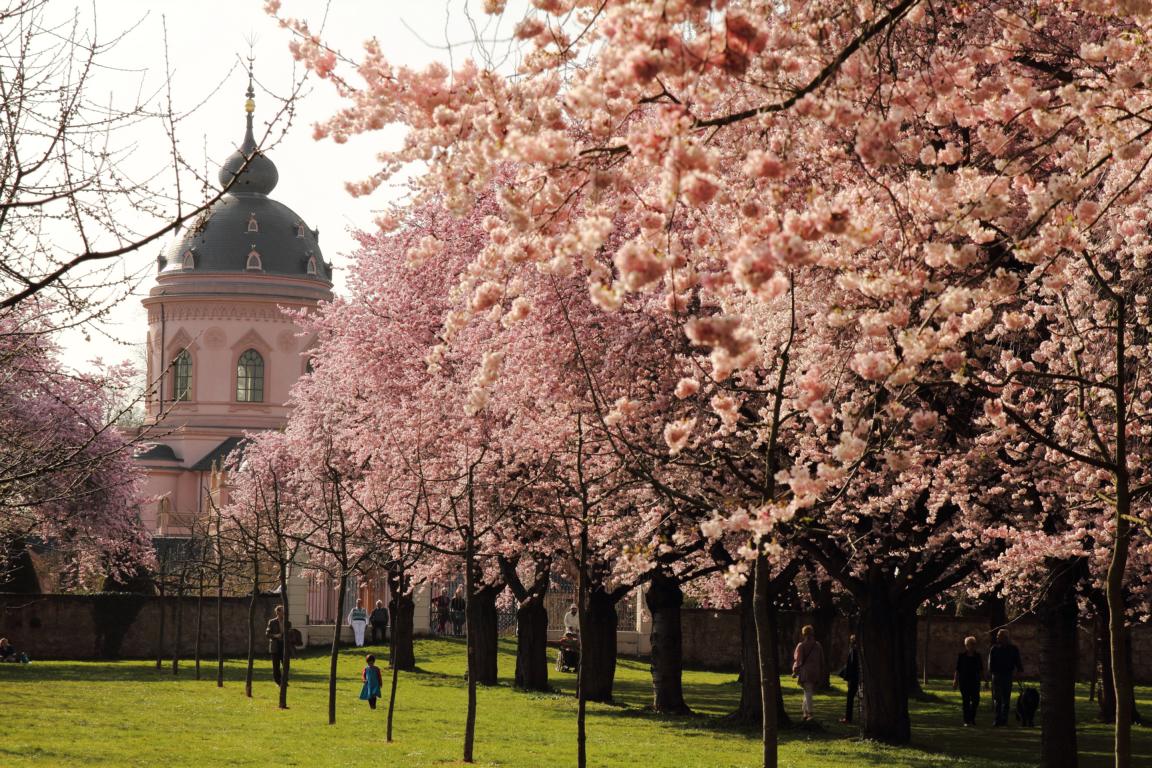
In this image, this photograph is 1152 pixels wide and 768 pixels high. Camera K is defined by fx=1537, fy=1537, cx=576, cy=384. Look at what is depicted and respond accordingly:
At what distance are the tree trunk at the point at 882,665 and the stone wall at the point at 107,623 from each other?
23.8 m

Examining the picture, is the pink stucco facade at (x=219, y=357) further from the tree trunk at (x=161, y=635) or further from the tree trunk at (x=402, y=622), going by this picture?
the tree trunk at (x=402, y=622)

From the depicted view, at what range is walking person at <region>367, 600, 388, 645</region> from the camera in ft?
151

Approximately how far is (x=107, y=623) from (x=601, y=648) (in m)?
17.9

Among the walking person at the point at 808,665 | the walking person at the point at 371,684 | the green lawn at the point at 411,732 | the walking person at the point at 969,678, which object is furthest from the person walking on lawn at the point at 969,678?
the walking person at the point at 371,684

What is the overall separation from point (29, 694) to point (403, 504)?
7.27m

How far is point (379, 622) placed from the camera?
46344 mm

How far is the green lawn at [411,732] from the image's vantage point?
17625mm

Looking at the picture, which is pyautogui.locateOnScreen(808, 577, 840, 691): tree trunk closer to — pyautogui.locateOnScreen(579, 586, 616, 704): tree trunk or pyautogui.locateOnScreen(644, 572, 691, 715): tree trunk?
pyautogui.locateOnScreen(579, 586, 616, 704): tree trunk

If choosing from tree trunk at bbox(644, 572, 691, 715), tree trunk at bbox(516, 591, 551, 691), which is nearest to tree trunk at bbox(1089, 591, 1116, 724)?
tree trunk at bbox(644, 572, 691, 715)

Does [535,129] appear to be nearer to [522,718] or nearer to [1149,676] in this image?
[522,718]

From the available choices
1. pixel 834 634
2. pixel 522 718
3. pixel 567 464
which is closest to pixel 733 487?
pixel 567 464

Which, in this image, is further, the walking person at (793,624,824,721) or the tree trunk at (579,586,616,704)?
the tree trunk at (579,586,616,704)

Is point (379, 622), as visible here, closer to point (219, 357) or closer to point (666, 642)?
point (666, 642)

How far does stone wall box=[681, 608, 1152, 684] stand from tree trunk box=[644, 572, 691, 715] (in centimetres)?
1225
